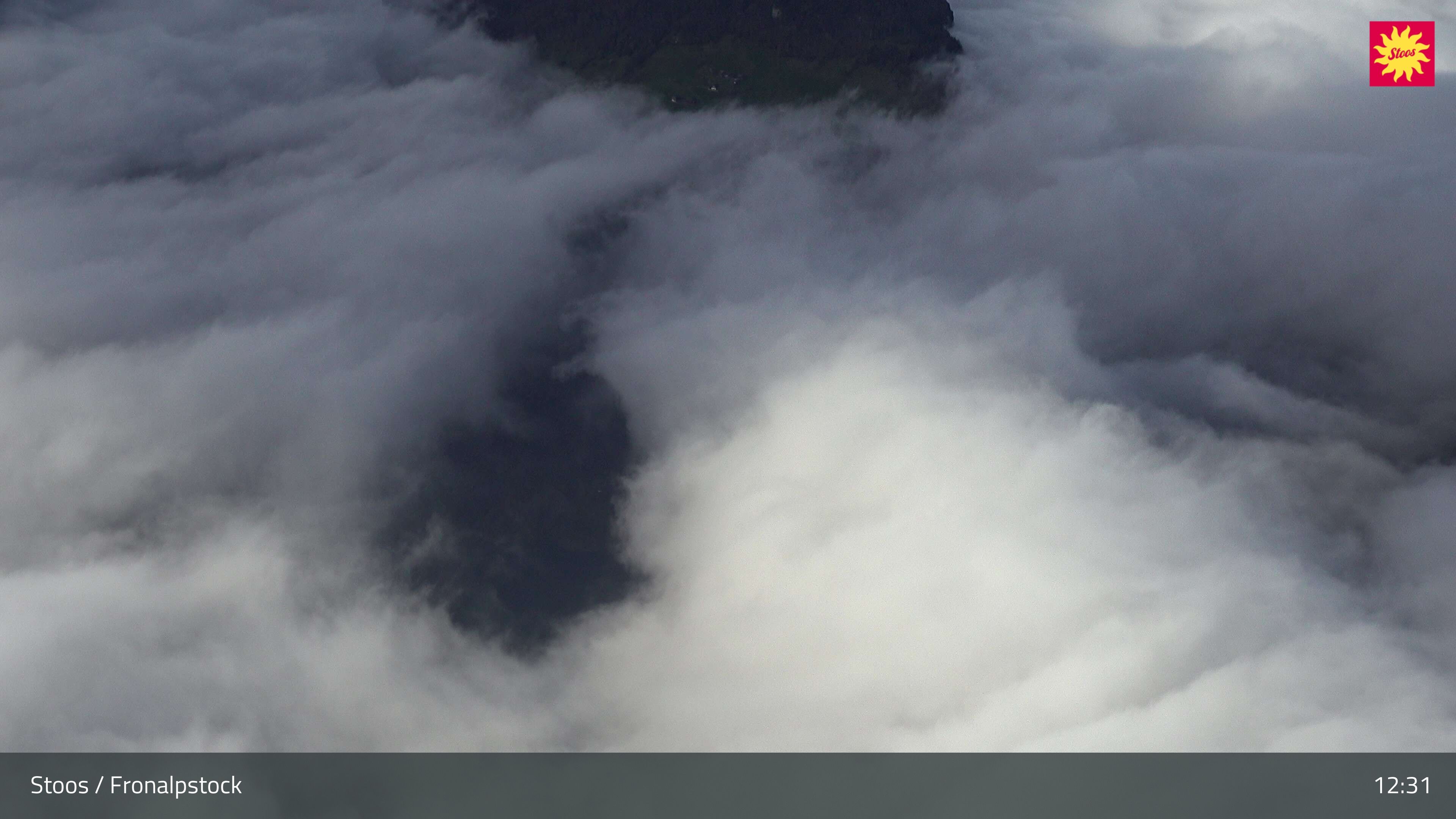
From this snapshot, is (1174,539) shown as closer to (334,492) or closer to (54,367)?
(334,492)

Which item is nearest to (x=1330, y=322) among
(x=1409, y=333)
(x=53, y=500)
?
(x=1409, y=333)

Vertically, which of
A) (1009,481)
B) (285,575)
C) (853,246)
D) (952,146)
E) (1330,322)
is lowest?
(285,575)

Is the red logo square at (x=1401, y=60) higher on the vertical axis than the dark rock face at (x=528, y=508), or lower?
higher

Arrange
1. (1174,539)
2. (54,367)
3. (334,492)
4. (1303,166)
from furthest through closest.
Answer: (1303,166), (54,367), (334,492), (1174,539)

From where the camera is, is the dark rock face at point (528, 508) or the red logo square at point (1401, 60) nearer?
the dark rock face at point (528, 508)

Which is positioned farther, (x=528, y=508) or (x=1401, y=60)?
(x=1401, y=60)

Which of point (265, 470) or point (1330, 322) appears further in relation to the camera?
point (1330, 322)

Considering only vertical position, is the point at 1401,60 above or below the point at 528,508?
above

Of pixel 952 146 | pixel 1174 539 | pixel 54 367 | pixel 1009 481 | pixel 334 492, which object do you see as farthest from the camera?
pixel 952 146
